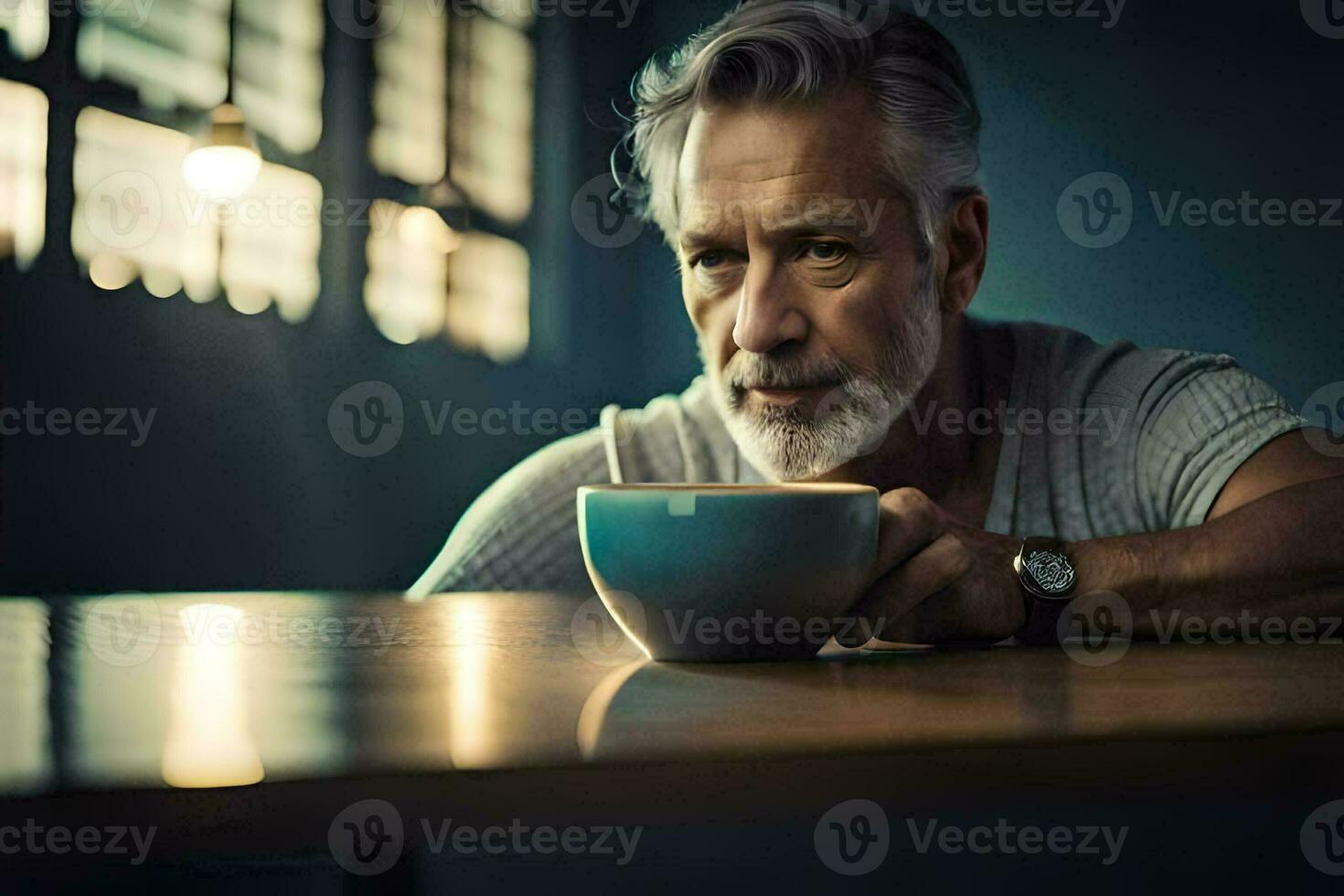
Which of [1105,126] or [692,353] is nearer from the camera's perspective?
[1105,126]

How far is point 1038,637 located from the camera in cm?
80

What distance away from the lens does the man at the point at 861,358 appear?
4.17 ft

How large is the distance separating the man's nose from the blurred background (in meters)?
2.47

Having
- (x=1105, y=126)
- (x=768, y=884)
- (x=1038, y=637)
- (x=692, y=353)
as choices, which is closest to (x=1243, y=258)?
(x=1105, y=126)

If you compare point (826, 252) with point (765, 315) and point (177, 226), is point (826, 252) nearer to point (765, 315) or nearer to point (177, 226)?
point (765, 315)

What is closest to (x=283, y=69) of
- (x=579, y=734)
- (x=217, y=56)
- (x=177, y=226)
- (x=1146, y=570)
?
(x=217, y=56)

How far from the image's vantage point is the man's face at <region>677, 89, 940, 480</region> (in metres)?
1.26

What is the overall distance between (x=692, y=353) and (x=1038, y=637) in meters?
4.17

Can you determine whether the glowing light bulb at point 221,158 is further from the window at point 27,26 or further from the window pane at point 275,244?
the window at point 27,26

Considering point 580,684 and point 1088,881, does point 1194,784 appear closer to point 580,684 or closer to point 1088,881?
point 580,684

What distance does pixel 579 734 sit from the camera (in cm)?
44

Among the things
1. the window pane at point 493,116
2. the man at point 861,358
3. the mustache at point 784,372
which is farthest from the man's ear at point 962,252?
the window pane at point 493,116

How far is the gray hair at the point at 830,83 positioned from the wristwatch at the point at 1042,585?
686 millimetres

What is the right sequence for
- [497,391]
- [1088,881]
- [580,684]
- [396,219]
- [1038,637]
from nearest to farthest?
[580,684]
[1038,637]
[1088,881]
[396,219]
[497,391]
